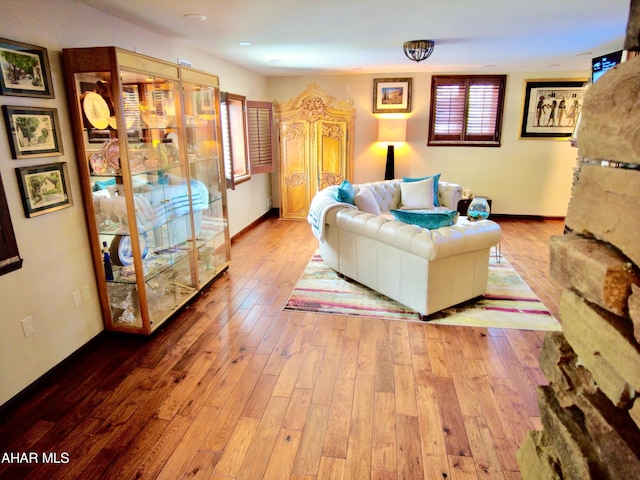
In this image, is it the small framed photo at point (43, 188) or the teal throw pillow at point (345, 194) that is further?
the teal throw pillow at point (345, 194)

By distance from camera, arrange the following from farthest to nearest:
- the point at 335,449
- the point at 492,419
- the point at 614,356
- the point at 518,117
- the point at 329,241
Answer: the point at 518,117, the point at 329,241, the point at 492,419, the point at 335,449, the point at 614,356

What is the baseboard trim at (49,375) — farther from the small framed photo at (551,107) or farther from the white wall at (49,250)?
the small framed photo at (551,107)

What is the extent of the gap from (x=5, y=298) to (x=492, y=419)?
9.32ft

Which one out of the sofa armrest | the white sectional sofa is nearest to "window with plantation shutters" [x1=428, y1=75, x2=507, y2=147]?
the sofa armrest

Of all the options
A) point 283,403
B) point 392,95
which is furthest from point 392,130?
point 283,403

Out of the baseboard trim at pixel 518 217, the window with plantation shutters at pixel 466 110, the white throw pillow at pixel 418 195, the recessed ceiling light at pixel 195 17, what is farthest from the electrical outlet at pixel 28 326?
the baseboard trim at pixel 518 217

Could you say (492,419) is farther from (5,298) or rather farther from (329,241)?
(5,298)

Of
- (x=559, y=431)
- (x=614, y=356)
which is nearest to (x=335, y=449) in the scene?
(x=559, y=431)

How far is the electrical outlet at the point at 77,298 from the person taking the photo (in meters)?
2.73

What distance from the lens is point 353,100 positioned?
260 inches

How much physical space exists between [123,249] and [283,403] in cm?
166

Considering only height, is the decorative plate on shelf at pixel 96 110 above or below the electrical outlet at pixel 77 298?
above

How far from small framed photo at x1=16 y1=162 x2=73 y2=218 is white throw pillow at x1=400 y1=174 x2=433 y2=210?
3.90 metres

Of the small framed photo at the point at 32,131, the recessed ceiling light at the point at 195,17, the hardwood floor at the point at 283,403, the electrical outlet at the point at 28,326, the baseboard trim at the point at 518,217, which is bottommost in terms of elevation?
the hardwood floor at the point at 283,403
